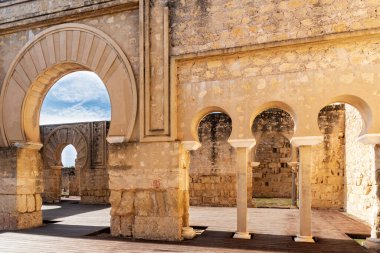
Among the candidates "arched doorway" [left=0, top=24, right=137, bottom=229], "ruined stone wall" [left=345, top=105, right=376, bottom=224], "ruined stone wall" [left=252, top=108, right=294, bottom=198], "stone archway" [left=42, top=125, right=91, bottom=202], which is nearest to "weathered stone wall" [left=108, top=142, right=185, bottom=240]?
"arched doorway" [left=0, top=24, right=137, bottom=229]

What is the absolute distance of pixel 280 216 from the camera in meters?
8.55

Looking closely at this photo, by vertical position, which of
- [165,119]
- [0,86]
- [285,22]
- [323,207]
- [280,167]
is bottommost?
[323,207]

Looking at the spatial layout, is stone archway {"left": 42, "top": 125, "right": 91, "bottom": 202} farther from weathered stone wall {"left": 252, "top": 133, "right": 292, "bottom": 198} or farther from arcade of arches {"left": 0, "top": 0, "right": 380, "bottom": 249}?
weathered stone wall {"left": 252, "top": 133, "right": 292, "bottom": 198}

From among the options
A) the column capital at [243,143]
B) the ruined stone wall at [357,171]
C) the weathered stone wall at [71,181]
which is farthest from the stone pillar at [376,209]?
the weathered stone wall at [71,181]

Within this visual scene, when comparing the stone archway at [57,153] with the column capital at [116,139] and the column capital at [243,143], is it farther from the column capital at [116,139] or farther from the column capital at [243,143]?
the column capital at [243,143]

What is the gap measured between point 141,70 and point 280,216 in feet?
18.1

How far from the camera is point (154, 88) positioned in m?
5.85

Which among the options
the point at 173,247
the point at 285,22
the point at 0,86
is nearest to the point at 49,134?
the point at 0,86

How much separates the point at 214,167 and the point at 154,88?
6.49 m

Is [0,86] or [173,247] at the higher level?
[0,86]

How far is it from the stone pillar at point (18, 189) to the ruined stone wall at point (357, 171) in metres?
7.47

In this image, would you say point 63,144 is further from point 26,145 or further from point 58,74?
point 58,74

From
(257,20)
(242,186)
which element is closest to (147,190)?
(242,186)

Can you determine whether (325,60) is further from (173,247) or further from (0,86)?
(0,86)
